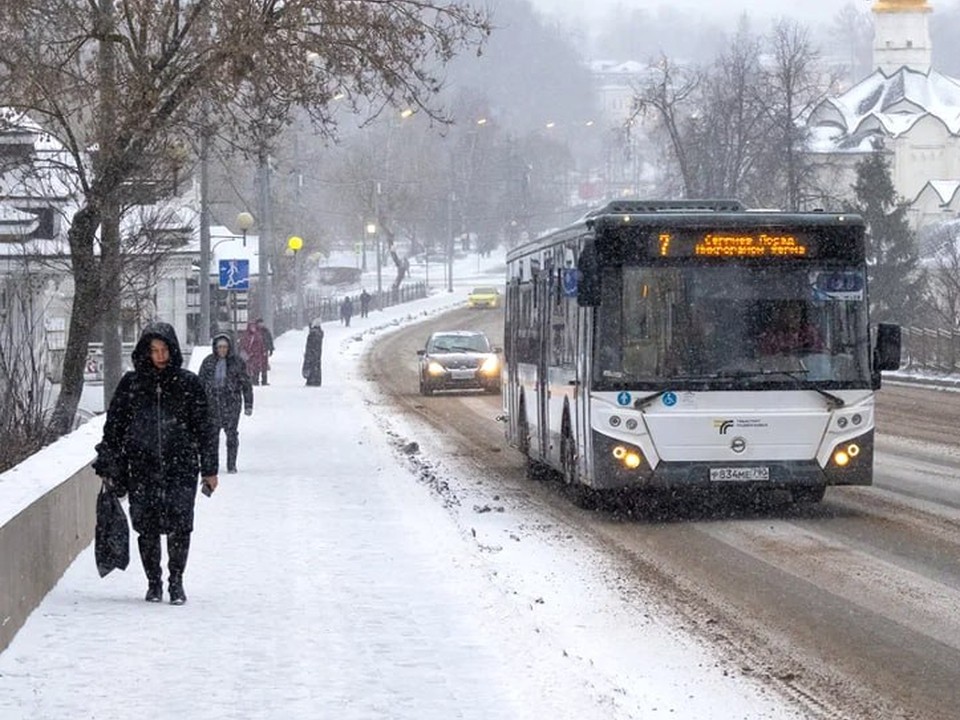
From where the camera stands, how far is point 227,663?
33.3 feet

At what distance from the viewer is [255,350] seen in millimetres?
45375

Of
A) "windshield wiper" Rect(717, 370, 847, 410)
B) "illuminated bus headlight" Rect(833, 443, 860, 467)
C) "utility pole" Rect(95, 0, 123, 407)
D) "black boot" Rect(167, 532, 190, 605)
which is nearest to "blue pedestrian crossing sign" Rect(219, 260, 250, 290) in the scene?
"utility pole" Rect(95, 0, 123, 407)

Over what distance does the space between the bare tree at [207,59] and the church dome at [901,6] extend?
448 ft

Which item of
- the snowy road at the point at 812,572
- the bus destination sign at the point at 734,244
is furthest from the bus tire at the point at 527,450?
the bus destination sign at the point at 734,244

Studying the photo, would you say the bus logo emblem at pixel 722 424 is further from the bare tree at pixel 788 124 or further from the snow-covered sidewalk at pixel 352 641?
the bare tree at pixel 788 124

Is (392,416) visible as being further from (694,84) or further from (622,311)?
(694,84)

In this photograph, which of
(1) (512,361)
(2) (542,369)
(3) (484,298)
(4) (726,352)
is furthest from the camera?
(3) (484,298)

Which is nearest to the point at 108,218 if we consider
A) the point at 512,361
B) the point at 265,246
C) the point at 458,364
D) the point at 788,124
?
the point at 512,361

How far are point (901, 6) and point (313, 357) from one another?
115m

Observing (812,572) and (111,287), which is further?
(111,287)

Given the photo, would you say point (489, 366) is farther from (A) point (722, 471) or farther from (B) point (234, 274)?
(A) point (722, 471)

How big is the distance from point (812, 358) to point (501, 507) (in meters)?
3.49

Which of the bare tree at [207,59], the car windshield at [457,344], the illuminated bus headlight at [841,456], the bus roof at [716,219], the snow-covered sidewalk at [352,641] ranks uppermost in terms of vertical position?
the bare tree at [207,59]

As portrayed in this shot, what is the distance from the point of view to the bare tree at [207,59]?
20.5 meters
